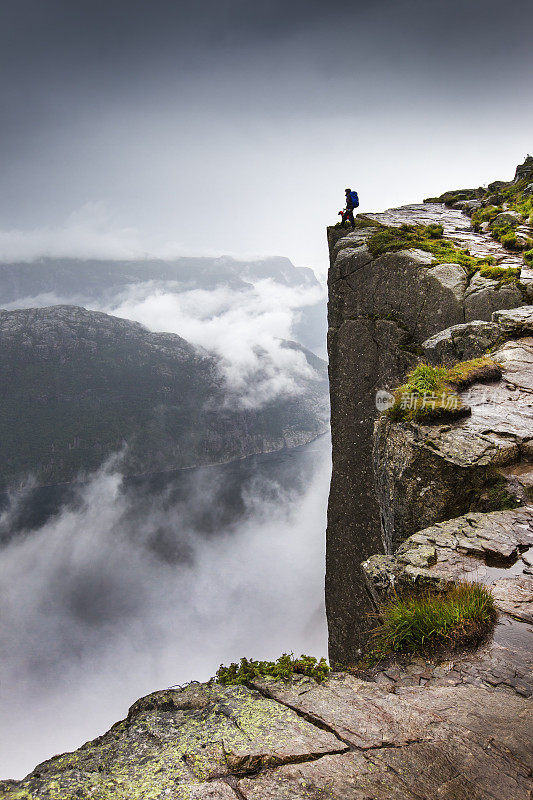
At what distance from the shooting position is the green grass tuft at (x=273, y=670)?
21.4 ft

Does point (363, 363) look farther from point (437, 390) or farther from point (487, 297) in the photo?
point (437, 390)

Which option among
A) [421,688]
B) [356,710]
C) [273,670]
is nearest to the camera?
[356,710]

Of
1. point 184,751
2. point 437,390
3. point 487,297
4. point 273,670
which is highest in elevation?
point 487,297

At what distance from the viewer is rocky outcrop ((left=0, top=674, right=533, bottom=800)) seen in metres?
4.03

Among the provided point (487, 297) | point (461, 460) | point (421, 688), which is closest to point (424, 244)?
point (487, 297)

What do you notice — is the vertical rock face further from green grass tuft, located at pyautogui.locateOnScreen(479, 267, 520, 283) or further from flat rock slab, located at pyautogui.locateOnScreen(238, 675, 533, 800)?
flat rock slab, located at pyautogui.locateOnScreen(238, 675, 533, 800)

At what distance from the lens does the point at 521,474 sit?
35.4 feet

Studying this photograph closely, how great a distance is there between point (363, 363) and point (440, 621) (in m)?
20.7

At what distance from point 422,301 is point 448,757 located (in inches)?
902

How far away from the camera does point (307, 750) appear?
15.4ft

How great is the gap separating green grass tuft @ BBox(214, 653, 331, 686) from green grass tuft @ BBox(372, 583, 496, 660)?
1.27 meters

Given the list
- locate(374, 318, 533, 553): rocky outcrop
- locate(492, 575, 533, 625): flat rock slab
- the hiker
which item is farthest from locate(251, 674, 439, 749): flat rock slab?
the hiker

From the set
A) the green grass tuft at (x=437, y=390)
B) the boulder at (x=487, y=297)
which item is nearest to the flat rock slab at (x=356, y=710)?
the green grass tuft at (x=437, y=390)

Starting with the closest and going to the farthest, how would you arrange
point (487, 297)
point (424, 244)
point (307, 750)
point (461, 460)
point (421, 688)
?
point (307, 750) < point (421, 688) < point (461, 460) < point (487, 297) < point (424, 244)
